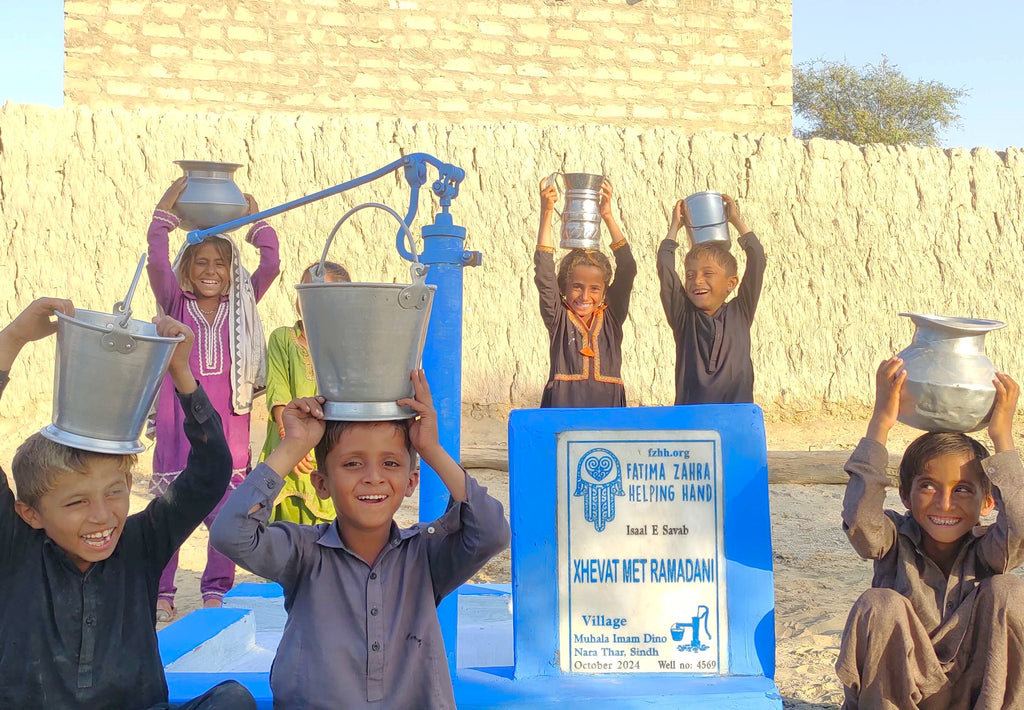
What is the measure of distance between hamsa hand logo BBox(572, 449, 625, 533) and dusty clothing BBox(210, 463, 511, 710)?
0.59m

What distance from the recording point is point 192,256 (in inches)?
171

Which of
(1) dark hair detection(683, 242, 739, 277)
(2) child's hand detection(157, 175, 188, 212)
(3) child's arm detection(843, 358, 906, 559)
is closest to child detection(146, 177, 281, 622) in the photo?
(2) child's hand detection(157, 175, 188, 212)

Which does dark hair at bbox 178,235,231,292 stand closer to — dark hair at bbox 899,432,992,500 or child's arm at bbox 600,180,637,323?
child's arm at bbox 600,180,637,323

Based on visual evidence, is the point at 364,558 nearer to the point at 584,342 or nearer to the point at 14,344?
the point at 14,344

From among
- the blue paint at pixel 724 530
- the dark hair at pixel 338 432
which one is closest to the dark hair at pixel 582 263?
the blue paint at pixel 724 530

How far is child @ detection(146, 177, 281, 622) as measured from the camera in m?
4.29

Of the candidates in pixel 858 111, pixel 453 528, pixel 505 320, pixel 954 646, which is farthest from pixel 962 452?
pixel 858 111

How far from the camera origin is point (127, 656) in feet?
8.03

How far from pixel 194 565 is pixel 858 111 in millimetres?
22291

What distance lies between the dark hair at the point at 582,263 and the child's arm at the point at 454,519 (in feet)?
8.69

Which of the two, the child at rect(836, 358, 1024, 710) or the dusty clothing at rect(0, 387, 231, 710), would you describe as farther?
the child at rect(836, 358, 1024, 710)

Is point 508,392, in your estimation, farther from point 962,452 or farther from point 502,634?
point 962,452

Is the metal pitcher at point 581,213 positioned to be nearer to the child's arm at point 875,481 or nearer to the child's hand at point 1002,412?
the child's arm at point 875,481

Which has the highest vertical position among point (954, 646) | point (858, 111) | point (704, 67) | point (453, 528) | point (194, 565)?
point (858, 111)
